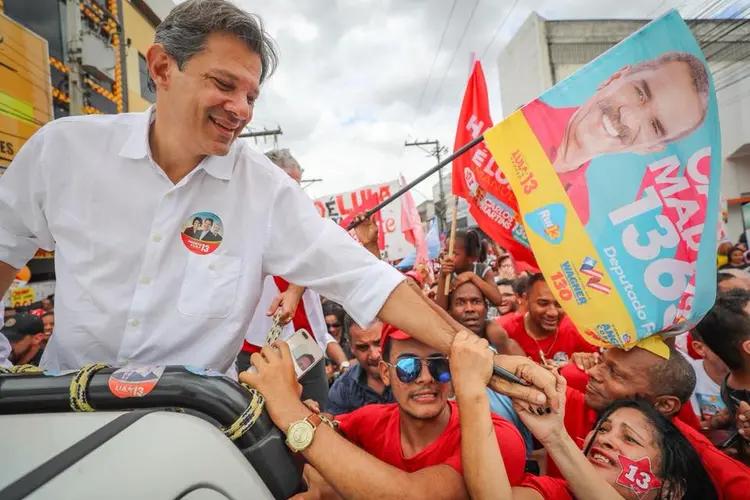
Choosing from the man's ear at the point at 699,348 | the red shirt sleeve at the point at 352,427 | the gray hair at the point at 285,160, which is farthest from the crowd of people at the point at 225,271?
the gray hair at the point at 285,160

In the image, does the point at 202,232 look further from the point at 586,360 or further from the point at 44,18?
the point at 44,18

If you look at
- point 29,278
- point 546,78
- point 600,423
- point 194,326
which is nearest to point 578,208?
point 600,423

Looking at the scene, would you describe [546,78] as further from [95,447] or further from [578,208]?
[95,447]

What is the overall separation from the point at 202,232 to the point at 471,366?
2.93ft

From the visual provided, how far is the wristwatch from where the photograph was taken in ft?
3.25

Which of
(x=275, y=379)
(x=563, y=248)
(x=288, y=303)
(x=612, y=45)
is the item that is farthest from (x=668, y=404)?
(x=612, y=45)

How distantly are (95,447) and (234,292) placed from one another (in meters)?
0.67

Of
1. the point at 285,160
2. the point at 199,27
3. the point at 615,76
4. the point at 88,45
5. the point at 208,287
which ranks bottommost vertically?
the point at 208,287

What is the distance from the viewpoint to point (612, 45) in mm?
14797

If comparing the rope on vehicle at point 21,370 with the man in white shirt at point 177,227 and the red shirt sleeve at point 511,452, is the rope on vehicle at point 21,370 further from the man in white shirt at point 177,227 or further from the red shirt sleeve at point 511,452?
the red shirt sleeve at point 511,452

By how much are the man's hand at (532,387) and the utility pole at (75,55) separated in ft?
26.9

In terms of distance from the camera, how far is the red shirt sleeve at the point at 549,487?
1.56m

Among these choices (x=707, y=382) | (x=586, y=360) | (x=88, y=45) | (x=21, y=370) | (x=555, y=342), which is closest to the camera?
(x=21, y=370)

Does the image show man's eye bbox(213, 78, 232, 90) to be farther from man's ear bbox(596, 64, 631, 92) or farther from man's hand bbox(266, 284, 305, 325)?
man's ear bbox(596, 64, 631, 92)
